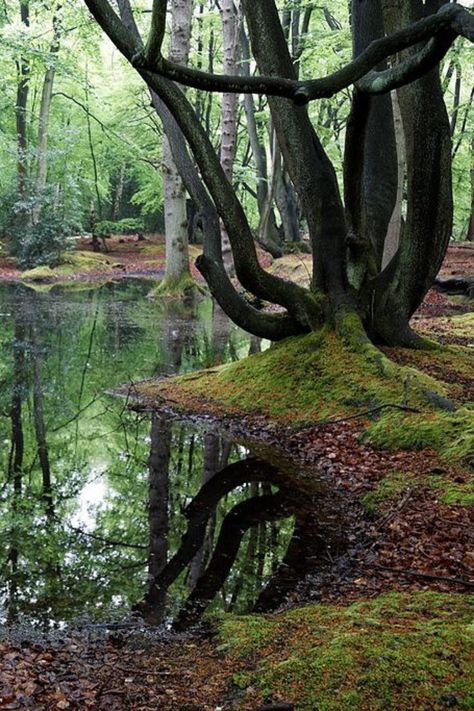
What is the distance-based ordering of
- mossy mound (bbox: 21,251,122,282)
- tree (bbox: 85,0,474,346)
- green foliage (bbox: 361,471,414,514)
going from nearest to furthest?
green foliage (bbox: 361,471,414,514) → tree (bbox: 85,0,474,346) → mossy mound (bbox: 21,251,122,282)

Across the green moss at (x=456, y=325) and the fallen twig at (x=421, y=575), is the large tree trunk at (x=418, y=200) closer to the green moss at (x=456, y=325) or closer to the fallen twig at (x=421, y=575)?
the green moss at (x=456, y=325)

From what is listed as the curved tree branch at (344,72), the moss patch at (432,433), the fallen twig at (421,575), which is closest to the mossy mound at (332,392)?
the moss patch at (432,433)

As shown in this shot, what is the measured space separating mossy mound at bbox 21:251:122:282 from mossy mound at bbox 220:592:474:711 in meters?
25.1

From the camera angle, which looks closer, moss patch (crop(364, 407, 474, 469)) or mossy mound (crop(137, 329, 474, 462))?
moss patch (crop(364, 407, 474, 469))

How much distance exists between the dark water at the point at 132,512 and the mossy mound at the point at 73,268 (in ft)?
54.9

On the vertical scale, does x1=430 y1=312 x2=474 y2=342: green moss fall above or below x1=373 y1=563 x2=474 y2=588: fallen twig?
above

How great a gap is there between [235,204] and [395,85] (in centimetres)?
389

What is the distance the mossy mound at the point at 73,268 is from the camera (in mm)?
27266

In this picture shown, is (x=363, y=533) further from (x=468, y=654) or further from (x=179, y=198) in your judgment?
(x=179, y=198)

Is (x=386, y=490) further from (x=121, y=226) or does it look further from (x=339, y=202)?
(x=121, y=226)

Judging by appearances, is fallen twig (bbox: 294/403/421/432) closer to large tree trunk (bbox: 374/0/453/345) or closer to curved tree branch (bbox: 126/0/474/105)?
large tree trunk (bbox: 374/0/453/345)

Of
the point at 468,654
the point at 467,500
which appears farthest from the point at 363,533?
the point at 468,654

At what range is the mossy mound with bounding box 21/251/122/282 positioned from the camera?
1073 inches

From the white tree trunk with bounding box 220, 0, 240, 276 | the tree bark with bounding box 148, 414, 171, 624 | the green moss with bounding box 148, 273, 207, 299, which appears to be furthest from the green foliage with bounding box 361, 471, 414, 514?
the green moss with bounding box 148, 273, 207, 299
